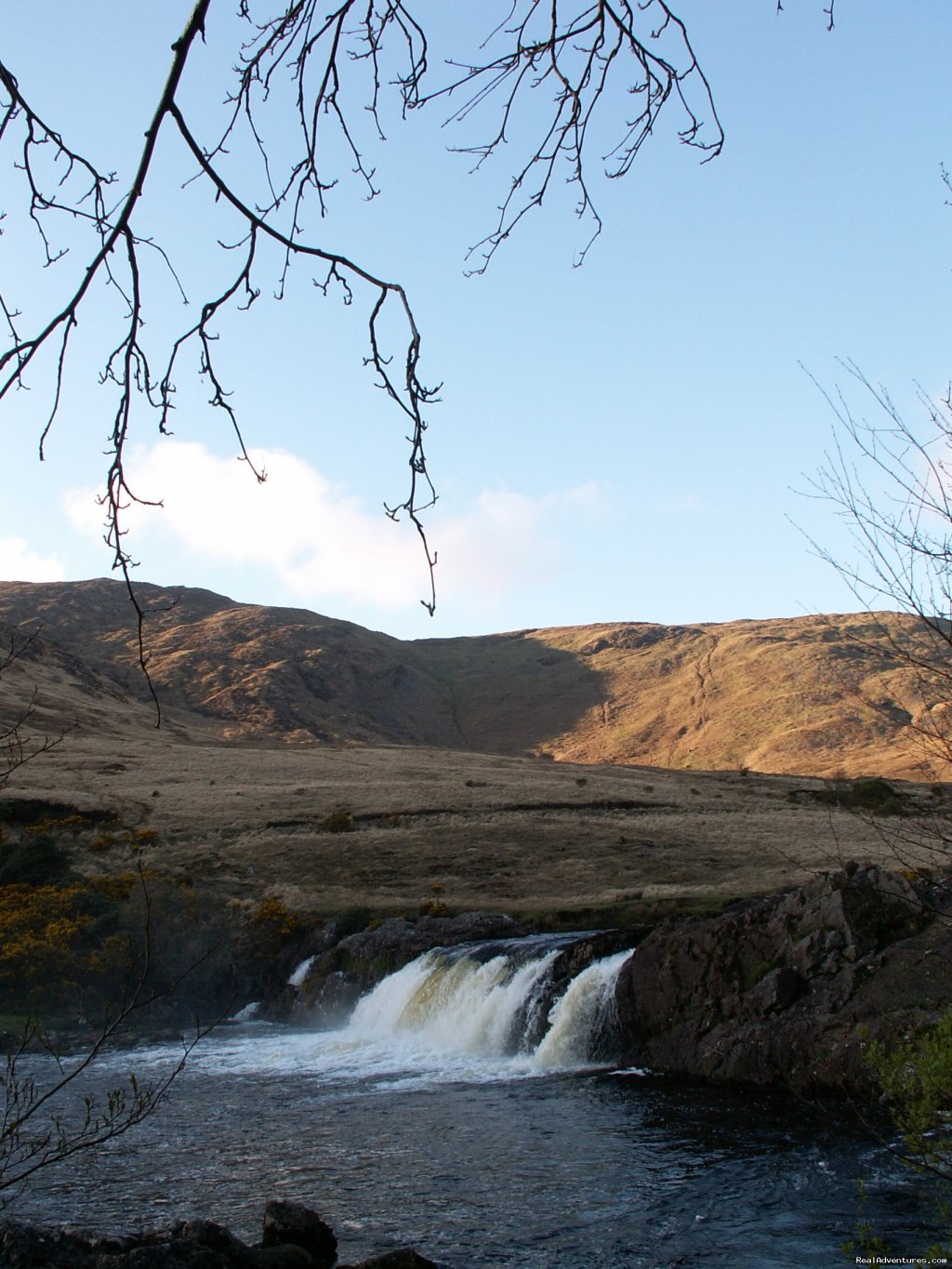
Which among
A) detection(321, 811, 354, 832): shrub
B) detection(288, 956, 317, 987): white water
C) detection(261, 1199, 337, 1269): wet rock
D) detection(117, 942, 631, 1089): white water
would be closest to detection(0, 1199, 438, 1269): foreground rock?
detection(261, 1199, 337, 1269): wet rock

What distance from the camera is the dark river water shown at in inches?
400

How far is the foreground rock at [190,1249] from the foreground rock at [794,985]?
7230 millimetres

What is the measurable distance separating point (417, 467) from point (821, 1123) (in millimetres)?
13740

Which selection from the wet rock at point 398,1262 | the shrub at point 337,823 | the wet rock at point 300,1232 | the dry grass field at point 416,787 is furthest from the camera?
the shrub at point 337,823

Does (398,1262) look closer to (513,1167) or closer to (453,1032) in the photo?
(513,1167)

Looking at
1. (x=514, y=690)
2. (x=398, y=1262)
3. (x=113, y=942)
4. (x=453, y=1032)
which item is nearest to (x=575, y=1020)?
(x=453, y=1032)

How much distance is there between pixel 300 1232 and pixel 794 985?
31.6ft

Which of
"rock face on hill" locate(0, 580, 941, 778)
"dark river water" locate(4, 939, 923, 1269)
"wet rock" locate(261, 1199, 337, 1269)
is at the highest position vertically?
"rock face on hill" locate(0, 580, 941, 778)

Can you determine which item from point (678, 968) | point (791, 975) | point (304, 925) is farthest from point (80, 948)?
point (791, 975)

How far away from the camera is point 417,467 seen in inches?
107

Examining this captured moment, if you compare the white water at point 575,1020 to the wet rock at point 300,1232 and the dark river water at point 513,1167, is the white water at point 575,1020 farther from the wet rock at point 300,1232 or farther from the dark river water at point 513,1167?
the wet rock at point 300,1232

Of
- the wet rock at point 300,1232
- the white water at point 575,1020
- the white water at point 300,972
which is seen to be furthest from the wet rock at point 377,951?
the wet rock at point 300,1232

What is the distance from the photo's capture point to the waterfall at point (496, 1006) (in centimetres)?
1944

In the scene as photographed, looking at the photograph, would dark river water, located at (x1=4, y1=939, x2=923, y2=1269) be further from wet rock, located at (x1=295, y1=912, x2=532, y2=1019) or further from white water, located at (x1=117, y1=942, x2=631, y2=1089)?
wet rock, located at (x1=295, y1=912, x2=532, y2=1019)
